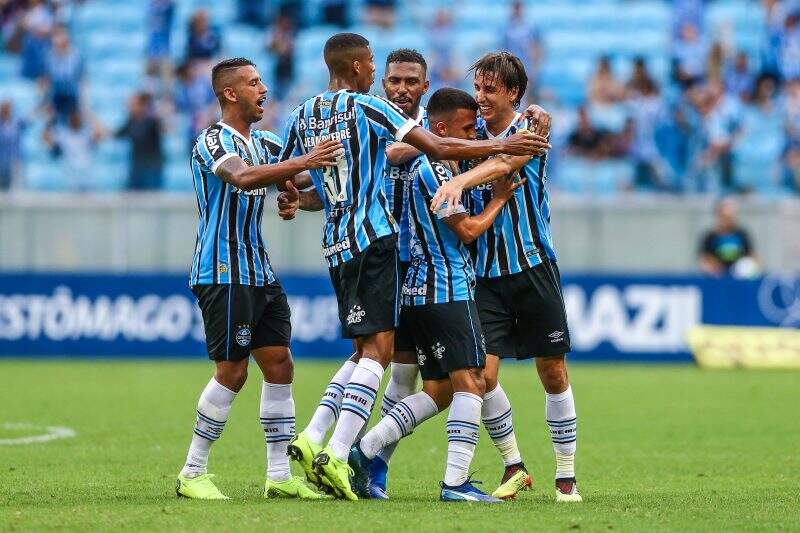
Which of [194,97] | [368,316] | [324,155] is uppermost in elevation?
[194,97]

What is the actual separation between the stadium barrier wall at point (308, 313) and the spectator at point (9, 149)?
62.6 inches

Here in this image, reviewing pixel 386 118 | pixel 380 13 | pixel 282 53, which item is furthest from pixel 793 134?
pixel 386 118

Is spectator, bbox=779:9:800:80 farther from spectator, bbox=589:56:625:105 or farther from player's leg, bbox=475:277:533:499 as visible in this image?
player's leg, bbox=475:277:533:499

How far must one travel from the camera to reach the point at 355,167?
755 cm

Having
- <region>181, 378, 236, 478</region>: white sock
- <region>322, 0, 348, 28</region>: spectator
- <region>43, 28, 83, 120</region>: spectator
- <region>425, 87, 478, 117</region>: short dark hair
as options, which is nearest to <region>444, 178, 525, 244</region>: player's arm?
<region>425, 87, 478, 117</region>: short dark hair

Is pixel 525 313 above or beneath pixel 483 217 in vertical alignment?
beneath

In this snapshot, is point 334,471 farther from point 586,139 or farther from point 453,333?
point 586,139

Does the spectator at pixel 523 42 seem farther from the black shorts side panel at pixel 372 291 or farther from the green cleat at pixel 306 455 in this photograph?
the green cleat at pixel 306 455

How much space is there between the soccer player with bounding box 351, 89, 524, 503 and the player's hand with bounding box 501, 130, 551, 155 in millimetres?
257

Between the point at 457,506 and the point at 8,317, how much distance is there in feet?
46.6

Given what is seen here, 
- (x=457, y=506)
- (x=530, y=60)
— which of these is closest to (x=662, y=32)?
(x=530, y=60)

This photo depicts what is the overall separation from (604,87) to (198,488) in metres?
16.2

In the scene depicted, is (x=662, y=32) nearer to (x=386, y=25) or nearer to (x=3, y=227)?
(x=386, y=25)

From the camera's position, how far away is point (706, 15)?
79.0 ft
